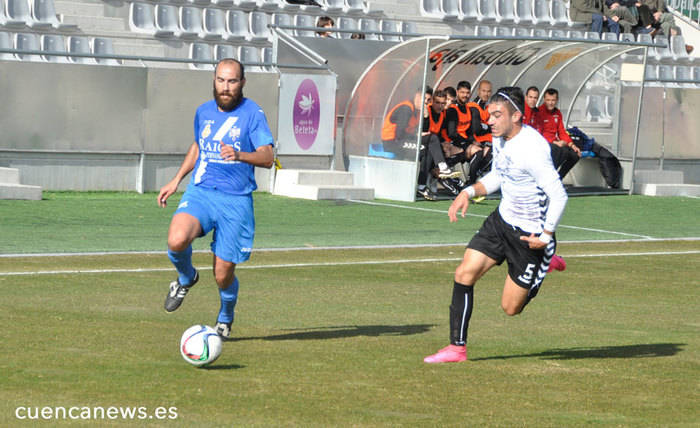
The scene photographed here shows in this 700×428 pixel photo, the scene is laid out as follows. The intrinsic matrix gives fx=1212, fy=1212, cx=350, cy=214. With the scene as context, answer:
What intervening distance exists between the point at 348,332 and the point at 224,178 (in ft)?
5.35

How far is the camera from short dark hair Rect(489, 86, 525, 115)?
784 centimetres

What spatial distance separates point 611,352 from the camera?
8.48 metres

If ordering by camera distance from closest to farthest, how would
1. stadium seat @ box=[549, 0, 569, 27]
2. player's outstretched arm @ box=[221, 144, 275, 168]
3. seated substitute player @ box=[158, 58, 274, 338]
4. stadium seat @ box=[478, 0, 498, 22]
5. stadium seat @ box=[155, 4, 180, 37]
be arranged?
1. player's outstretched arm @ box=[221, 144, 275, 168]
2. seated substitute player @ box=[158, 58, 274, 338]
3. stadium seat @ box=[155, 4, 180, 37]
4. stadium seat @ box=[478, 0, 498, 22]
5. stadium seat @ box=[549, 0, 569, 27]

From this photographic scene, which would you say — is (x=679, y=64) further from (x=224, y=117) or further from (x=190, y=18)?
(x=224, y=117)

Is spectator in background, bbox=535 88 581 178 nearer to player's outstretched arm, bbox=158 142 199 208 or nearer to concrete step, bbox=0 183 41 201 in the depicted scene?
concrete step, bbox=0 183 41 201

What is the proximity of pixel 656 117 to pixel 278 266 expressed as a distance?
46.9 feet

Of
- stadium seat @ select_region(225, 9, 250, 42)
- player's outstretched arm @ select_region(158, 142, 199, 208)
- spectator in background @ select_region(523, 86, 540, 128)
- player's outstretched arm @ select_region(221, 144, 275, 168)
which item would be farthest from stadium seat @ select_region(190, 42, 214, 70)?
player's outstretched arm @ select_region(221, 144, 275, 168)

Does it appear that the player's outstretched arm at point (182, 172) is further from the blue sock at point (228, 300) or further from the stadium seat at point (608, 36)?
the stadium seat at point (608, 36)

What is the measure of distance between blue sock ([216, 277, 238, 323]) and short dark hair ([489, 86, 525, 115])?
216 cm

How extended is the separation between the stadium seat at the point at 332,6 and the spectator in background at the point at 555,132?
7.98 metres

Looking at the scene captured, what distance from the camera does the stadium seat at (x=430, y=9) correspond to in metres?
30.5

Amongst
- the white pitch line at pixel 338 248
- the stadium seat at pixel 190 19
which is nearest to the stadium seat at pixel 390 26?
the stadium seat at pixel 190 19

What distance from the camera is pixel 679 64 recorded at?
33.7 m

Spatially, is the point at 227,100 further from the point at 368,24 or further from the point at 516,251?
the point at 368,24
